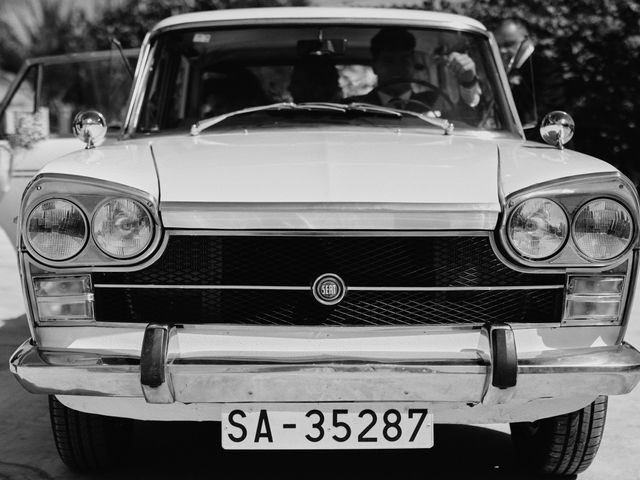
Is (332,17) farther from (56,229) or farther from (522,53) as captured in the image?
(56,229)

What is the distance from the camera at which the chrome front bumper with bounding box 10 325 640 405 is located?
2.65 metres

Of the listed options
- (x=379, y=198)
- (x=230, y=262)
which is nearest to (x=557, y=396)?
(x=379, y=198)

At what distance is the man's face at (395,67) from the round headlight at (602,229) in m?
1.62

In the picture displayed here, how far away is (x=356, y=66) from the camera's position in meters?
4.51

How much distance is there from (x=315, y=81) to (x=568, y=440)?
1817 millimetres

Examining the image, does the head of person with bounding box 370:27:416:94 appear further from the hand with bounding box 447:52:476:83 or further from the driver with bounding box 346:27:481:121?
the hand with bounding box 447:52:476:83

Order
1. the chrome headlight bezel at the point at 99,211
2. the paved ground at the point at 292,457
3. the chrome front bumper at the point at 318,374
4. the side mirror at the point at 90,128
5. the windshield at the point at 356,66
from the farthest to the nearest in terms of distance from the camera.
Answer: the windshield at the point at 356,66 → the side mirror at the point at 90,128 → the paved ground at the point at 292,457 → the chrome headlight bezel at the point at 99,211 → the chrome front bumper at the point at 318,374

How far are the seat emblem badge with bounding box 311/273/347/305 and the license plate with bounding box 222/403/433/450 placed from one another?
278mm

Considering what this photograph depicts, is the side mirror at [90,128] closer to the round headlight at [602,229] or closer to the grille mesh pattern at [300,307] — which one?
the grille mesh pattern at [300,307]

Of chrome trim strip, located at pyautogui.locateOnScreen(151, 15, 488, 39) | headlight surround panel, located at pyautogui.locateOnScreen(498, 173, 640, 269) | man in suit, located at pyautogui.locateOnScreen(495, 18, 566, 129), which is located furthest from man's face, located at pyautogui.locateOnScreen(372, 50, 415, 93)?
man in suit, located at pyautogui.locateOnScreen(495, 18, 566, 129)

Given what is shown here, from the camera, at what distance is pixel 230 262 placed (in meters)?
2.81

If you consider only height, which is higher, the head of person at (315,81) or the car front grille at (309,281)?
the head of person at (315,81)

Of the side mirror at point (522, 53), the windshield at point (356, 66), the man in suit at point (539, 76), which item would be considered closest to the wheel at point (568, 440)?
the windshield at point (356, 66)

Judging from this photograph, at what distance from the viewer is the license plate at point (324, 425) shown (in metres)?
2.75
